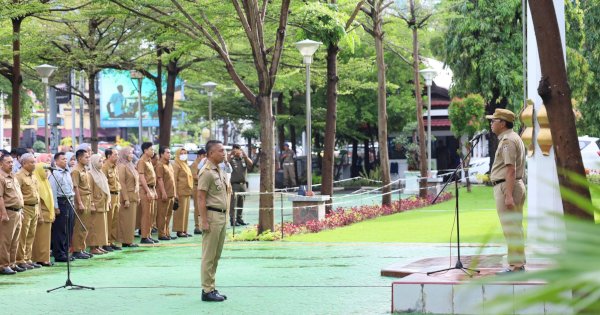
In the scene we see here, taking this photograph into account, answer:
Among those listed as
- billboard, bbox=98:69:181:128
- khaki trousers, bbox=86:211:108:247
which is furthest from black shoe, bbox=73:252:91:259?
billboard, bbox=98:69:181:128

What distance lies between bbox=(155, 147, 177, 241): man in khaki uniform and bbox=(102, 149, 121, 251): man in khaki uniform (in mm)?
2007

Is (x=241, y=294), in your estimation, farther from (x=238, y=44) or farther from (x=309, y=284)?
(x=238, y=44)

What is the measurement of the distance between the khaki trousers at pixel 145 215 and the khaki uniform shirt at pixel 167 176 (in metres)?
0.74

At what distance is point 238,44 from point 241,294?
21.8 meters

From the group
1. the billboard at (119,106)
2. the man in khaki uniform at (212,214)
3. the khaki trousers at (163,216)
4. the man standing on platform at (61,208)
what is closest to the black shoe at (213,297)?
the man in khaki uniform at (212,214)

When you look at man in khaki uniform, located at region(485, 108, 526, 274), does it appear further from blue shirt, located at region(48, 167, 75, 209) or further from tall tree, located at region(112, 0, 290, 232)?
tall tree, located at region(112, 0, 290, 232)

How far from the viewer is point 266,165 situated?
19609mm

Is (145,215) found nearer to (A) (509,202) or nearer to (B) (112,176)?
(B) (112,176)

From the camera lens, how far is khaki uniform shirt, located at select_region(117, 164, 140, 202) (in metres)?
19.4

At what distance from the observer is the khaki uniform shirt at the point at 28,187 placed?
1509 cm

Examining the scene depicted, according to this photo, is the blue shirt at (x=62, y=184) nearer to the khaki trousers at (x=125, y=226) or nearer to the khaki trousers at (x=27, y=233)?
the khaki trousers at (x=27, y=233)

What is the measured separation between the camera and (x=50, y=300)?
11266mm

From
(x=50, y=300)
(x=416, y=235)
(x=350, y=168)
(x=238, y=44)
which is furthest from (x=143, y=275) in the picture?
(x=350, y=168)

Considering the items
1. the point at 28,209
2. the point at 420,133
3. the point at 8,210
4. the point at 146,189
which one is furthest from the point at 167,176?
the point at 420,133
